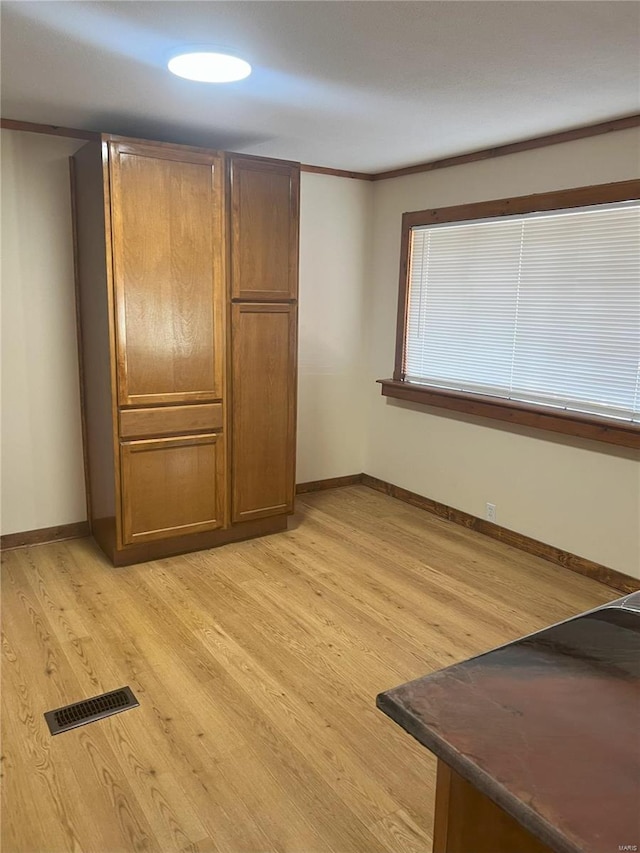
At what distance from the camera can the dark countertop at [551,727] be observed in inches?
30.6

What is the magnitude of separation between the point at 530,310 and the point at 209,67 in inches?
86.3

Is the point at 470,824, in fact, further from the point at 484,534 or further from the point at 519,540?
the point at 484,534

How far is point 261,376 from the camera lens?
12.4 feet

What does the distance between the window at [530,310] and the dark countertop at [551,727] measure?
7.82ft

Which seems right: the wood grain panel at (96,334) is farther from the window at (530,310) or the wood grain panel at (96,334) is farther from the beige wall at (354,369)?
the window at (530,310)

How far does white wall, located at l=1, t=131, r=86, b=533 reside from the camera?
136 inches

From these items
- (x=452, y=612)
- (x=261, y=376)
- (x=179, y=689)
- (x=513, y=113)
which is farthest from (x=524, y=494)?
(x=179, y=689)

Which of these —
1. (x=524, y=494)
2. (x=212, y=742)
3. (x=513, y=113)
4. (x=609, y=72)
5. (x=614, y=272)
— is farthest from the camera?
(x=524, y=494)

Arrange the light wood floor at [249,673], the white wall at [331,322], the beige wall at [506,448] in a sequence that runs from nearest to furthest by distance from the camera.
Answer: the light wood floor at [249,673] → the beige wall at [506,448] → the white wall at [331,322]

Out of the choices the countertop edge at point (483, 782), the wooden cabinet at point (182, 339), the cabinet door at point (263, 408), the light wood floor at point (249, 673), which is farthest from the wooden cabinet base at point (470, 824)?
the cabinet door at point (263, 408)

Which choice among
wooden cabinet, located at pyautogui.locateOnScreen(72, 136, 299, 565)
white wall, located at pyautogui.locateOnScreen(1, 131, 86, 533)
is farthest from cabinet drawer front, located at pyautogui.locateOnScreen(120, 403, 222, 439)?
white wall, located at pyautogui.locateOnScreen(1, 131, 86, 533)

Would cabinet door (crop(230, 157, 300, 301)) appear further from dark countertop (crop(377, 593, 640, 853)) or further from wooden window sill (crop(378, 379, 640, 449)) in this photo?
dark countertop (crop(377, 593, 640, 853))

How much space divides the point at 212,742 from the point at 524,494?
94.3 inches

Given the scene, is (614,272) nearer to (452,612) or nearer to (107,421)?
(452,612)
